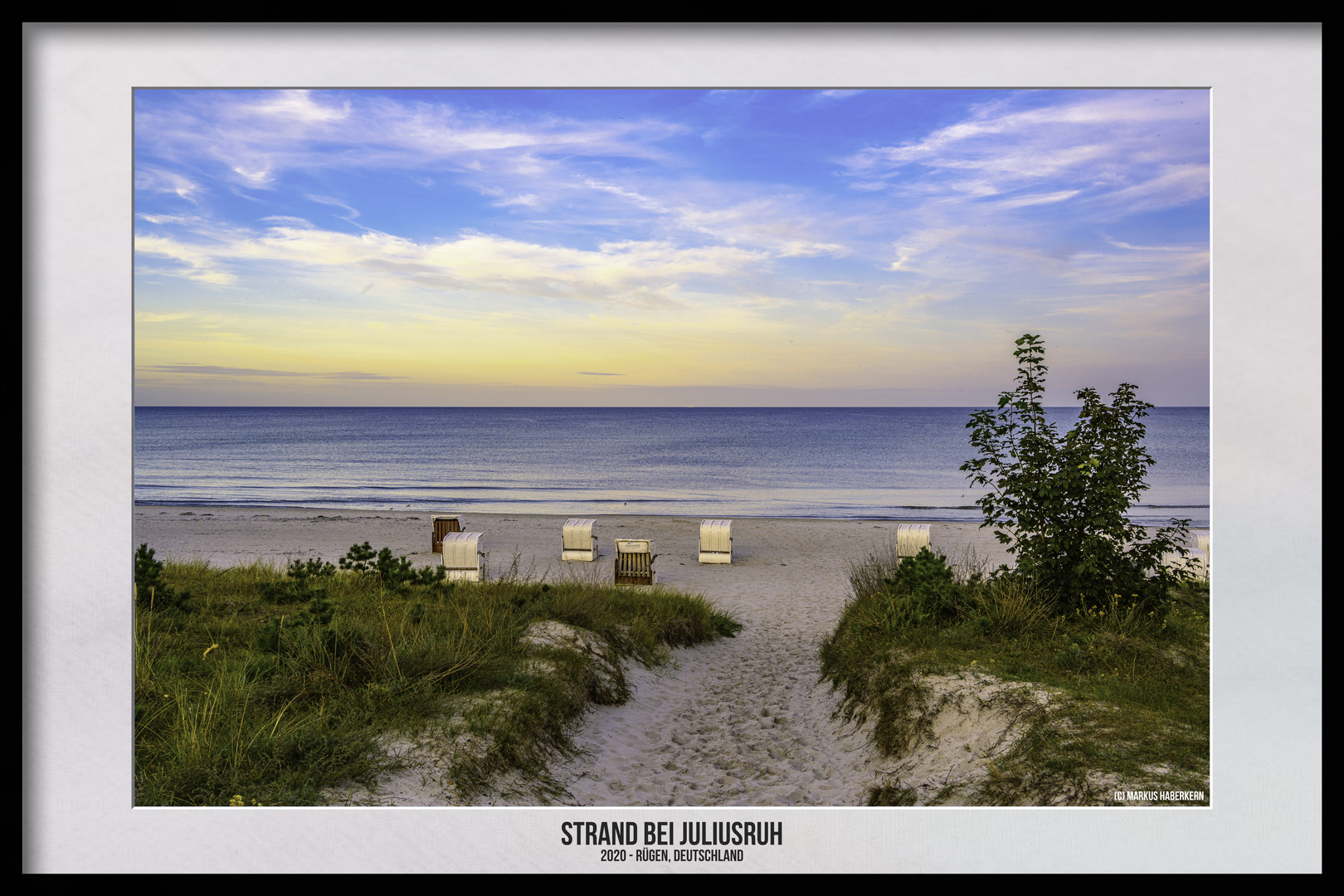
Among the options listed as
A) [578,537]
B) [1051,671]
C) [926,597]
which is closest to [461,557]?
[578,537]

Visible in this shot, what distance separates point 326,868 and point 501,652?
2530mm

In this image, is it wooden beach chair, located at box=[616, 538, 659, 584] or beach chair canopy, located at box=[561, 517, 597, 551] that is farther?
beach chair canopy, located at box=[561, 517, 597, 551]

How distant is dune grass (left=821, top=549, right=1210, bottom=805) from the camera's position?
11.3ft

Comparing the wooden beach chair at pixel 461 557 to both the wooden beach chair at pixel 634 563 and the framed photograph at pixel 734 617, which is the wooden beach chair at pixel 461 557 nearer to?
the framed photograph at pixel 734 617

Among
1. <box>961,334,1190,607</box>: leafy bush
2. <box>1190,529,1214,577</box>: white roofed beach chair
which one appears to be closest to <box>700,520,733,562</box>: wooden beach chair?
<box>1190,529,1214,577</box>: white roofed beach chair

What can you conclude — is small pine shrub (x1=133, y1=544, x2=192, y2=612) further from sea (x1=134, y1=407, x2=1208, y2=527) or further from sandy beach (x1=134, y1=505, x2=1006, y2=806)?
sea (x1=134, y1=407, x2=1208, y2=527)

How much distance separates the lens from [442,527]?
14211 mm

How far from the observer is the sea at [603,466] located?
86.0 feet

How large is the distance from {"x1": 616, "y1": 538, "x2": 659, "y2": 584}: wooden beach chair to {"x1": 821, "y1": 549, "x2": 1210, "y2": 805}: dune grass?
4818 millimetres

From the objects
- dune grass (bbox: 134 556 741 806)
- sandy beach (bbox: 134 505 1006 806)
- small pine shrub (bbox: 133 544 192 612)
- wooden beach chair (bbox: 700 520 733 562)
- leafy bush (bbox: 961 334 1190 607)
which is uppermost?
leafy bush (bbox: 961 334 1190 607)

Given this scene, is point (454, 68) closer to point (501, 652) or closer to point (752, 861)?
point (752, 861)

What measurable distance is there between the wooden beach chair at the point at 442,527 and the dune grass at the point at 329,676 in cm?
681

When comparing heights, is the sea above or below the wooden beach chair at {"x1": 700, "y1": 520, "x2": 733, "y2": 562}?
above

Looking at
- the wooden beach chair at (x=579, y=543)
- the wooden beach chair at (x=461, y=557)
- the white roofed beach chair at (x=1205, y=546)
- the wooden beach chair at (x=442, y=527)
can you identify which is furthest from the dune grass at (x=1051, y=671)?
the wooden beach chair at (x=442, y=527)
